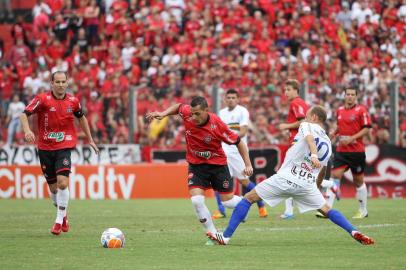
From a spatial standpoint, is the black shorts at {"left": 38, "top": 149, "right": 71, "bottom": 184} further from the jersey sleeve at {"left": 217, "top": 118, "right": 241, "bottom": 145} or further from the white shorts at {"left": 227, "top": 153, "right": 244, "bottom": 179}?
the white shorts at {"left": 227, "top": 153, "right": 244, "bottom": 179}

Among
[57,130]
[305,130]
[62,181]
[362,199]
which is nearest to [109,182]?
[362,199]

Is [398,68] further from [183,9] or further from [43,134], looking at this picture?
[43,134]

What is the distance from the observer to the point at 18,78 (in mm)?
31125

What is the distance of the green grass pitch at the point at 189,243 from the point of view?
1078 cm

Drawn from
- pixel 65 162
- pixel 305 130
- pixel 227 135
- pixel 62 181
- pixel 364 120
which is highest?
pixel 305 130

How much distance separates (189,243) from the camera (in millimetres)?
13055

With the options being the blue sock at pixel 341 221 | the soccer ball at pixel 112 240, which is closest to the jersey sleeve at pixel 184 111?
the soccer ball at pixel 112 240

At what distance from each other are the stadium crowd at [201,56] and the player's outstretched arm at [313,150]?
12.6m

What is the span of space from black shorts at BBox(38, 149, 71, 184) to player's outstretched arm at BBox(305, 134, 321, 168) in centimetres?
415

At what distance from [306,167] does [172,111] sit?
2.02 m

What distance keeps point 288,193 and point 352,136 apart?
18.8ft

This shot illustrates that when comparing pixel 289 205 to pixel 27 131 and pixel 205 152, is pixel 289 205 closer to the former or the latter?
pixel 205 152

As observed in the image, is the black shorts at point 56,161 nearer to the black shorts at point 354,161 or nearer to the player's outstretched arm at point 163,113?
the player's outstretched arm at point 163,113

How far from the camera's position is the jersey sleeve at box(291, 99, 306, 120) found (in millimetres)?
17062
